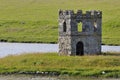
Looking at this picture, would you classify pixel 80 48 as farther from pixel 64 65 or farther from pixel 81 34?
pixel 64 65

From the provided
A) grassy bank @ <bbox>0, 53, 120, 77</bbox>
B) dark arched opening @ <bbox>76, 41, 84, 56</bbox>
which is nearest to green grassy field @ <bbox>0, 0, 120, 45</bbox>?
dark arched opening @ <bbox>76, 41, 84, 56</bbox>

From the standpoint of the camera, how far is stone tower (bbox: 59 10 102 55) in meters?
68.9

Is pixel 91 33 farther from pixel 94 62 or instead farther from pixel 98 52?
pixel 94 62

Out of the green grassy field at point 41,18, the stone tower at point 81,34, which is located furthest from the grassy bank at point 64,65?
the green grassy field at point 41,18

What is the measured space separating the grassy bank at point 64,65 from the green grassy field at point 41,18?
38364 millimetres

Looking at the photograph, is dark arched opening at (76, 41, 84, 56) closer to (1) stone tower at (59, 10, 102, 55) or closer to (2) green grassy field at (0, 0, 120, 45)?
(1) stone tower at (59, 10, 102, 55)

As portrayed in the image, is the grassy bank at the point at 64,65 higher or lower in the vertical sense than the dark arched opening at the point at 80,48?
lower

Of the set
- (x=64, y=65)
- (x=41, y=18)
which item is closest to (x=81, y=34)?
(x=64, y=65)

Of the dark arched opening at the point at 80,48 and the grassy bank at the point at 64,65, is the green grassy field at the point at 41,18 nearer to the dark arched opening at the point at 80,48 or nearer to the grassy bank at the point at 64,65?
the dark arched opening at the point at 80,48

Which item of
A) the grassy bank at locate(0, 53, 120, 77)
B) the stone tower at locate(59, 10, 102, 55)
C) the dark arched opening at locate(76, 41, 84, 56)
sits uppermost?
the stone tower at locate(59, 10, 102, 55)

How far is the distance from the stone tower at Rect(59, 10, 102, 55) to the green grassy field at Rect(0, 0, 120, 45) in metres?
32.1

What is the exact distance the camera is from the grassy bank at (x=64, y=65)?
190ft

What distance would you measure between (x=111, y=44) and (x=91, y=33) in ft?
103

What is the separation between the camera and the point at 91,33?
69.4 m
